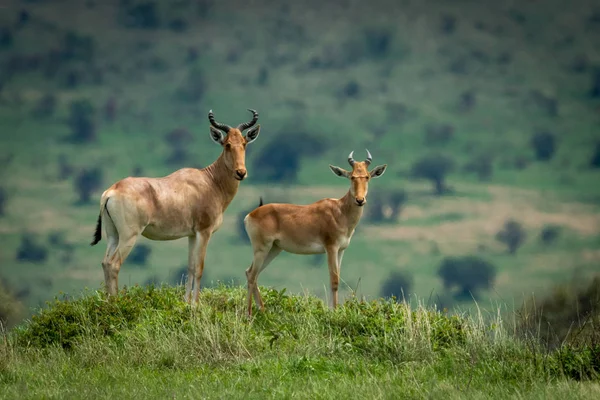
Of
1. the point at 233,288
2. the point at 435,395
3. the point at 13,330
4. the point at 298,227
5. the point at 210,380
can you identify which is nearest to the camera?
the point at 435,395

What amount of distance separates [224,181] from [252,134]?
1.19 meters

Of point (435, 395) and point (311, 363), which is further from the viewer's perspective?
point (311, 363)

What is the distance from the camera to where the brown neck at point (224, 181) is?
1859 cm

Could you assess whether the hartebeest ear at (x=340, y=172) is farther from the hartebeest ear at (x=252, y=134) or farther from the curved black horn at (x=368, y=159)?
the hartebeest ear at (x=252, y=134)

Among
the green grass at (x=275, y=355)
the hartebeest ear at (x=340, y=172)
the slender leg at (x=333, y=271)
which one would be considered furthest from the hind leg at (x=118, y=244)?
the hartebeest ear at (x=340, y=172)

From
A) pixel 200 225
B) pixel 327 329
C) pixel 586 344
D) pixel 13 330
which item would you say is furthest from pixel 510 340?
pixel 13 330

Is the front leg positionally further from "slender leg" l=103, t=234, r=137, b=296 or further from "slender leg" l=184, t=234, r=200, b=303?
"slender leg" l=103, t=234, r=137, b=296

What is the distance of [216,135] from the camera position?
725 inches

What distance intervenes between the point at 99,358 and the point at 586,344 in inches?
301

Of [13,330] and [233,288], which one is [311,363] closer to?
[13,330]

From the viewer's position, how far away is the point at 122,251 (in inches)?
664

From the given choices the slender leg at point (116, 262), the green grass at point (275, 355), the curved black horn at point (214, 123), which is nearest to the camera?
the green grass at point (275, 355)

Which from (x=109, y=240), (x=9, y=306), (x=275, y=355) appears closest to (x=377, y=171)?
(x=275, y=355)

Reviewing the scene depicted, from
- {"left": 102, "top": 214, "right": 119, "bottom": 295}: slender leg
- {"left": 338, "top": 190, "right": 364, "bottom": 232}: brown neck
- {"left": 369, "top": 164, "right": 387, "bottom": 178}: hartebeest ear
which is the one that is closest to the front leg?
{"left": 102, "top": 214, "right": 119, "bottom": 295}: slender leg
